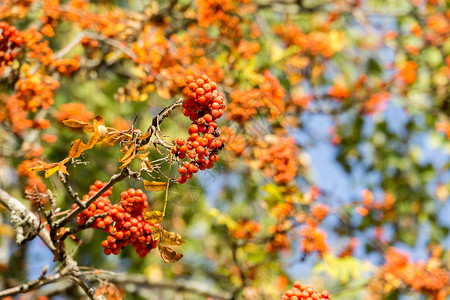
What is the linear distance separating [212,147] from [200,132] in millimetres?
84

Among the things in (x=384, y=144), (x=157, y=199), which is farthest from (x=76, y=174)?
(x=384, y=144)

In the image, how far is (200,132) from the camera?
205 cm

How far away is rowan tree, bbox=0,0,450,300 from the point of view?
2.14 meters

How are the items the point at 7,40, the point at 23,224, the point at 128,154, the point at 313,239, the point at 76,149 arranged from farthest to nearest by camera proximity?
the point at 313,239
the point at 7,40
the point at 23,224
the point at 76,149
the point at 128,154

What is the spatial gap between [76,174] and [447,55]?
5.94m

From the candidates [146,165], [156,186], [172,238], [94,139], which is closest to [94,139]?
[94,139]

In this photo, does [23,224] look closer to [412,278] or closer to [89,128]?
[89,128]

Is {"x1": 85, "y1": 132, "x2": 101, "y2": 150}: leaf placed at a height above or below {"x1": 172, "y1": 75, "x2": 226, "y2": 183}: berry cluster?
below

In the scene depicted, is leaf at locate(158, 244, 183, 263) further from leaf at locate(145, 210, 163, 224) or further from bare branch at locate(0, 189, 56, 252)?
bare branch at locate(0, 189, 56, 252)

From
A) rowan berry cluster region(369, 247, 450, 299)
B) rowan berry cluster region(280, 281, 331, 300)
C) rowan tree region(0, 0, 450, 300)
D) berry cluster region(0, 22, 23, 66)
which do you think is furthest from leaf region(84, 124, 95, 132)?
rowan berry cluster region(369, 247, 450, 299)

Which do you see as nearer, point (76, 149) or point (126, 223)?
point (76, 149)

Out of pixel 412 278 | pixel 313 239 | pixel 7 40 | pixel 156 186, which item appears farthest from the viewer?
pixel 412 278

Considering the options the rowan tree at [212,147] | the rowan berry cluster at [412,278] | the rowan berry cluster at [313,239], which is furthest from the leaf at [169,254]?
the rowan berry cluster at [412,278]

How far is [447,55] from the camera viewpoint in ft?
25.0
